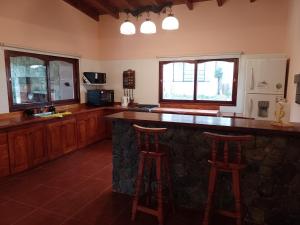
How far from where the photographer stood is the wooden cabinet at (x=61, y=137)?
4.02m

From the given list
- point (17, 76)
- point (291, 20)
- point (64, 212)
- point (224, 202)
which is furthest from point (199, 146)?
point (17, 76)

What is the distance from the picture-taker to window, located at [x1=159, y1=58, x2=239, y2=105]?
4.84 metres

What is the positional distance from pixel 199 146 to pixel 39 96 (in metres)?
3.56

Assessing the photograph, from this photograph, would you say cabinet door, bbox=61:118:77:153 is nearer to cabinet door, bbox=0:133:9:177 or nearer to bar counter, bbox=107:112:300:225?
cabinet door, bbox=0:133:9:177

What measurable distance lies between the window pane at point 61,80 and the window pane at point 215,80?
10.1 ft

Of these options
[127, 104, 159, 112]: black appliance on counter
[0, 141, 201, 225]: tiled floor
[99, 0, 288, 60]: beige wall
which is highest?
[99, 0, 288, 60]: beige wall

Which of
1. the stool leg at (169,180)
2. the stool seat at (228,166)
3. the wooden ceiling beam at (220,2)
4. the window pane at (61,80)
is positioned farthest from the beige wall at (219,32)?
the stool seat at (228,166)

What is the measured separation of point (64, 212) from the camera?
2473mm

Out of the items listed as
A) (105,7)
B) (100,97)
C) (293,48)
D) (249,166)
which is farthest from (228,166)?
(105,7)

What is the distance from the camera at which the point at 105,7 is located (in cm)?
507

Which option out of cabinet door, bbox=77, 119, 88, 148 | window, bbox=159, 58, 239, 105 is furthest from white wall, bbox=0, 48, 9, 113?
window, bbox=159, 58, 239, 105

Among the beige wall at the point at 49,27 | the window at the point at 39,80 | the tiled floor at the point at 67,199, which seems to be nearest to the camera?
the tiled floor at the point at 67,199

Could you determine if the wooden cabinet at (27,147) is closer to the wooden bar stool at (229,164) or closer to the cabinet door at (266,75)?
the wooden bar stool at (229,164)

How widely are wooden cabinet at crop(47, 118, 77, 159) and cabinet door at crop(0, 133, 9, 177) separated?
76 centimetres
